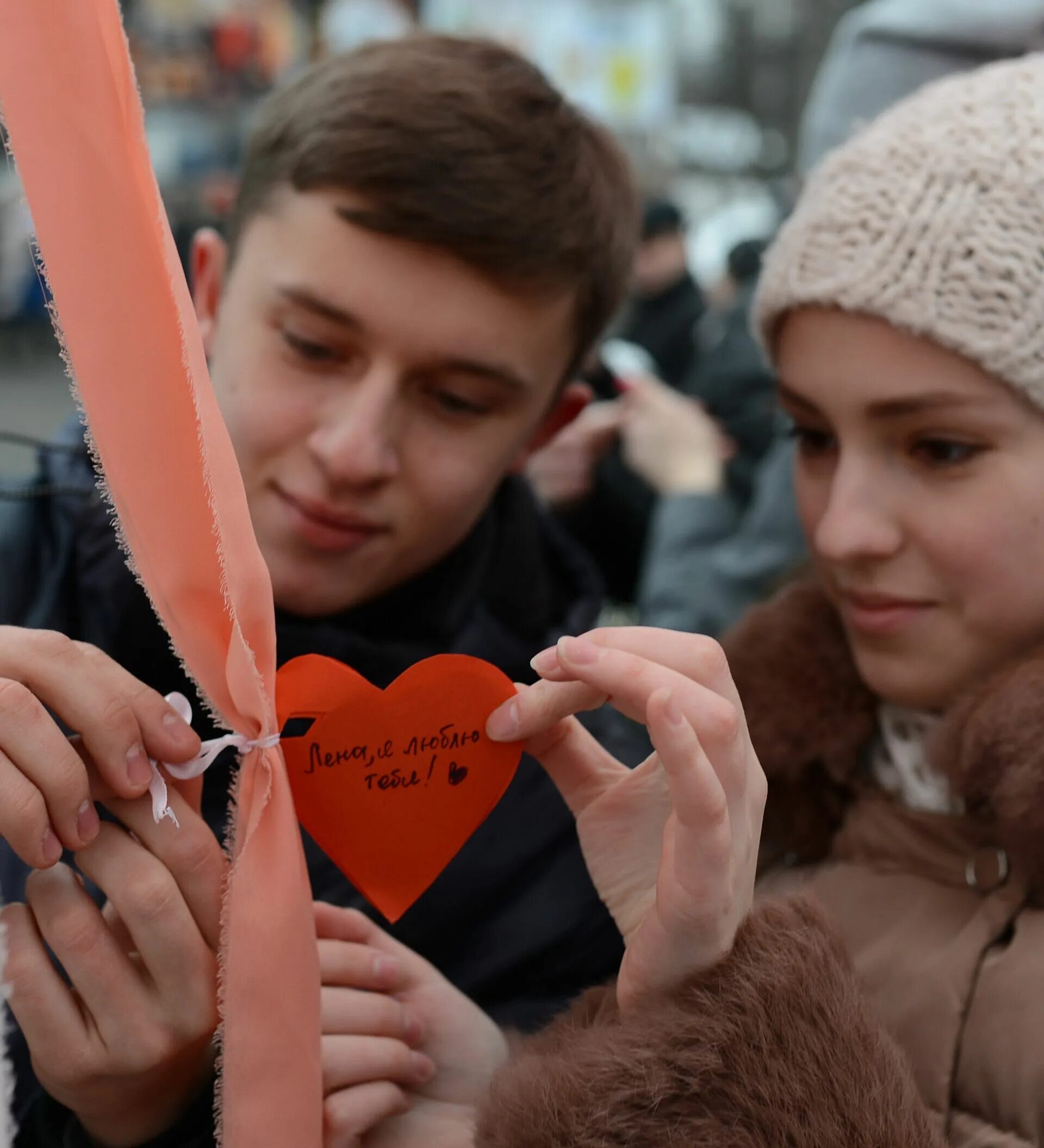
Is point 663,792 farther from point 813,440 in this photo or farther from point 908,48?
point 908,48

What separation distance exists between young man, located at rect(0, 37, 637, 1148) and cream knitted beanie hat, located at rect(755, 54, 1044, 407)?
262 millimetres

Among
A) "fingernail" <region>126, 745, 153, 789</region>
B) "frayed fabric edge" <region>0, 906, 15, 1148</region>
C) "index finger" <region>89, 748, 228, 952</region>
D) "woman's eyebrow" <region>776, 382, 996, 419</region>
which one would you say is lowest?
"frayed fabric edge" <region>0, 906, 15, 1148</region>

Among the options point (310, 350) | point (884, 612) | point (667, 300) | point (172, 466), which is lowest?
point (667, 300)

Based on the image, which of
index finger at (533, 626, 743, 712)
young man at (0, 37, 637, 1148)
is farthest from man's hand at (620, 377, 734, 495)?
index finger at (533, 626, 743, 712)

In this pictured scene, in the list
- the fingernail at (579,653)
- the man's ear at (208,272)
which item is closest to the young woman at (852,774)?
the fingernail at (579,653)

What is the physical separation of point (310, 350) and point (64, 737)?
503mm

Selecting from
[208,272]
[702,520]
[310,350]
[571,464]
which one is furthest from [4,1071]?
[571,464]

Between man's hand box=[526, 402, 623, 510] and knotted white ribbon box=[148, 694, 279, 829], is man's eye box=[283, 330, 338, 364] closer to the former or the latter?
knotted white ribbon box=[148, 694, 279, 829]

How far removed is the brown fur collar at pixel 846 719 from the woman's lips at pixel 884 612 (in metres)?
0.08

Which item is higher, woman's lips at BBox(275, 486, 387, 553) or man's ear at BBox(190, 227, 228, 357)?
man's ear at BBox(190, 227, 228, 357)

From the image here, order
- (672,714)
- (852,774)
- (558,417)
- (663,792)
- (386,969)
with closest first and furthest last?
(672,714) → (663,792) → (386,969) → (852,774) → (558,417)

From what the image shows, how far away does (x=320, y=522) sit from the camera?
3.38ft

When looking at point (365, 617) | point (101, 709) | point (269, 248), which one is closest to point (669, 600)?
point (365, 617)

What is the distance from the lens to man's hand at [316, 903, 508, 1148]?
77cm
